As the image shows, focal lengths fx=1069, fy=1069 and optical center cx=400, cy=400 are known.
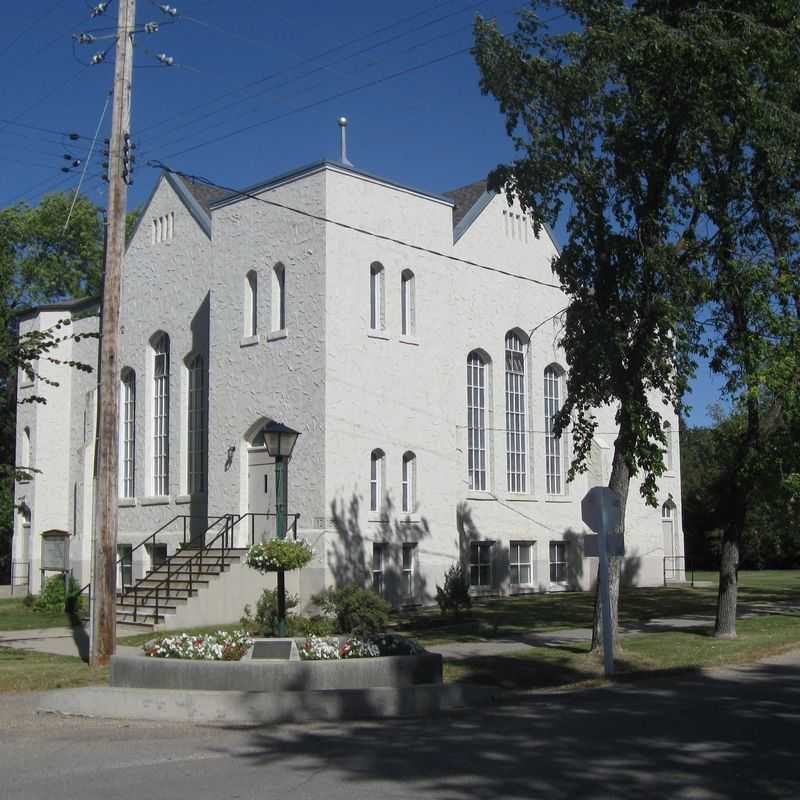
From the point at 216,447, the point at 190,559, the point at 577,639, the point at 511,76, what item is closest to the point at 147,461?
the point at 216,447

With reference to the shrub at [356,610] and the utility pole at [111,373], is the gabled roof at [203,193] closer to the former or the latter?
the utility pole at [111,373]

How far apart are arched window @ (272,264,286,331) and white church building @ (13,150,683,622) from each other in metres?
0.03

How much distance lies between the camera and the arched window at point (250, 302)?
84.3 feet

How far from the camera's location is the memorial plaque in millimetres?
12656

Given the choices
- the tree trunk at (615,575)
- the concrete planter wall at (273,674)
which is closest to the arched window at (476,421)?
the tree trunk at (615,575)

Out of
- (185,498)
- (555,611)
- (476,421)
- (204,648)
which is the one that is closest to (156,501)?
(185,498)

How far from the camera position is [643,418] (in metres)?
16.0

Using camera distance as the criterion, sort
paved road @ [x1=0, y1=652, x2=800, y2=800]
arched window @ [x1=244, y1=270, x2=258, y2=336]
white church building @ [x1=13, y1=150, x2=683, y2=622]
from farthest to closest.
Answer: arched window @ [x1=244, y1=270, x2=258, y2=336], white church building @ [x1=13, y1=150, x2=683, y2=622], paved road @ [x1=0, y1=652, x2=800, y2=800]

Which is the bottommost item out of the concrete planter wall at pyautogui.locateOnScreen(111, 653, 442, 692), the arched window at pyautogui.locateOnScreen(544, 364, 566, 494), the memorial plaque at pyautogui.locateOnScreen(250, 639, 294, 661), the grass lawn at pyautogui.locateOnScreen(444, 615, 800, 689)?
the grass lawn at pyautogui.locateOnScreen(444, 615, 800, 689)

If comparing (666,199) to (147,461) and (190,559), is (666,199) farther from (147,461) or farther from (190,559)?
(147,461)

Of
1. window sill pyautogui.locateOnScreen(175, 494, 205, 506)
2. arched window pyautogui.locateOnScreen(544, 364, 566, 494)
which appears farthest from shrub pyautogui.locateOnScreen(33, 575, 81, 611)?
arched window pyautogui.locateOnScreen(544, 364, 566, 494)

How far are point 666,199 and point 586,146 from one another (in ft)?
4.86

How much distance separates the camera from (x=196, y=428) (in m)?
28.4

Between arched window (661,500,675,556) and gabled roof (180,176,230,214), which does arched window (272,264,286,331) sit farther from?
arched window (661,500,675,556)
